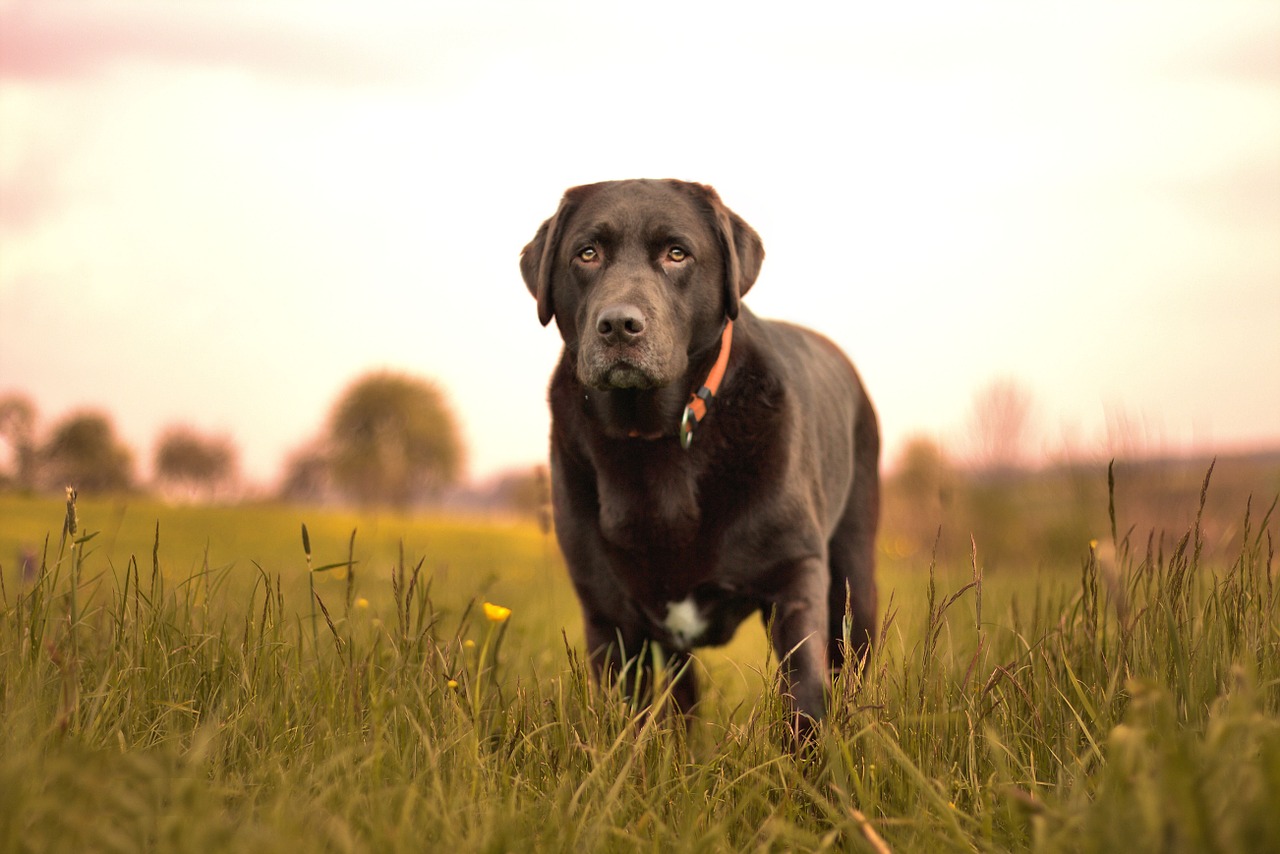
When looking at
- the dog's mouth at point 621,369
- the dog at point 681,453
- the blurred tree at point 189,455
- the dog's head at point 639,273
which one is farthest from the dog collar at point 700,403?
the blurred tree at point 189,455

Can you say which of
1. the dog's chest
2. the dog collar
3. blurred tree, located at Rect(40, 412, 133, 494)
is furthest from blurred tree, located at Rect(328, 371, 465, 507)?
the dog collar

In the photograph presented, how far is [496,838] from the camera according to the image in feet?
6.65

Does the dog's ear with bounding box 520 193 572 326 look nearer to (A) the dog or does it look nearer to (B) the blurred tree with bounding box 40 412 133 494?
(A) the dog

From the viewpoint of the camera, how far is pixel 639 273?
352 cm

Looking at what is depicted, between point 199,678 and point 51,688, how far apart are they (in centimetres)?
39

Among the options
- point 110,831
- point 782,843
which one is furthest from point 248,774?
point 782,843

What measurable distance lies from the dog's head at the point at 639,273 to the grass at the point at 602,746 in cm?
98

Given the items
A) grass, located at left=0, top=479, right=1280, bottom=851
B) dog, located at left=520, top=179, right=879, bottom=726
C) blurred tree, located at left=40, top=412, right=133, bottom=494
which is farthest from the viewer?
blurred tree, located at left=40, top=412, right=133, bottom=494

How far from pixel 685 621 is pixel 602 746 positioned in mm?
1151

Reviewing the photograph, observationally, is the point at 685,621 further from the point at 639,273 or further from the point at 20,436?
the point at 20,436

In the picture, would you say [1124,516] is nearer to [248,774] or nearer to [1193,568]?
[1193,568]

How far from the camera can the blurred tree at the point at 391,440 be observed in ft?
119

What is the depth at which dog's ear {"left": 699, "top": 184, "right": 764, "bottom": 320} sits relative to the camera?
3758 millimetres

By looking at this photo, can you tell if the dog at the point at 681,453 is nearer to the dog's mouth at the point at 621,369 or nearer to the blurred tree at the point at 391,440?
the dog's mouth at the point at 621,369
